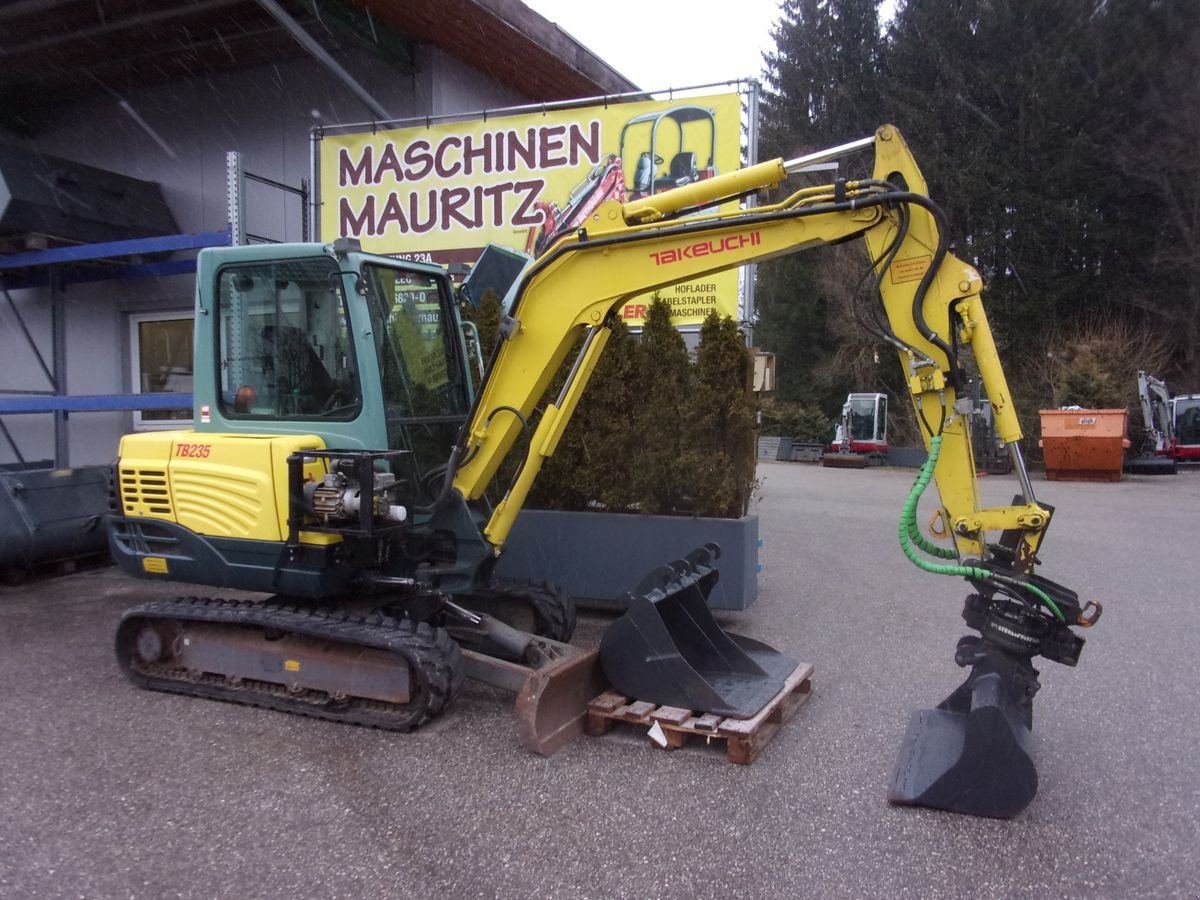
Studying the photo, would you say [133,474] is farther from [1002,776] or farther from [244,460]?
[1002,776]

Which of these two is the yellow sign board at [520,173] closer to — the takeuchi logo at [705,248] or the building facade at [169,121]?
the building facade at [169,121]

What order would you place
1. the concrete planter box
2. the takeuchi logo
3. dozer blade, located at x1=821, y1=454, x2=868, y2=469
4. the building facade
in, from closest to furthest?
the takeuchi logo → the concrete planter box → the building facade → dozer blade, located at x1=821, y1=454, x2=868, y2=469

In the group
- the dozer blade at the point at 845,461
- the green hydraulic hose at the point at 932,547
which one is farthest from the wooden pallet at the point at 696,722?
the dozer blade at the point at 845,461

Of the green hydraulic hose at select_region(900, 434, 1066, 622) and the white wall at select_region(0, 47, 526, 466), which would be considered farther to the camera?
the white wall at select_region(0, 47, 526, 466)

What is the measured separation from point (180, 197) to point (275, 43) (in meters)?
2.31

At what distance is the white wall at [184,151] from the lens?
1084 cm

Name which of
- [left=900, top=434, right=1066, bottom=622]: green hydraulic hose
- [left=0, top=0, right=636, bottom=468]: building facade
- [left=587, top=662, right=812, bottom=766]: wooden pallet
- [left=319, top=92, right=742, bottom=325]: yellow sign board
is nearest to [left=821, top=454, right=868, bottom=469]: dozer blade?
[left=0, top=0, right=636, bottom=468]: building facade

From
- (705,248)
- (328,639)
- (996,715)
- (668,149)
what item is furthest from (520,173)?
(996,715)

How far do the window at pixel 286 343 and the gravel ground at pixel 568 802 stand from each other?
1.71m

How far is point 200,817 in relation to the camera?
3.97 meters

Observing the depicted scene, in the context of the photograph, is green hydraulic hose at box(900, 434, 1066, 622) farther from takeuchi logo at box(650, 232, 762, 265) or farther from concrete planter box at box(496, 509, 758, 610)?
concrete planter box at box(496, 509, 758, 610)

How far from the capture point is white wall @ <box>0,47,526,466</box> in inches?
427

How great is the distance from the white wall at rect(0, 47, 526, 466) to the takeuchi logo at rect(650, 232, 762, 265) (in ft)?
20.8

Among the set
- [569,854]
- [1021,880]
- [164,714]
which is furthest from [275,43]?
[1021,880]
